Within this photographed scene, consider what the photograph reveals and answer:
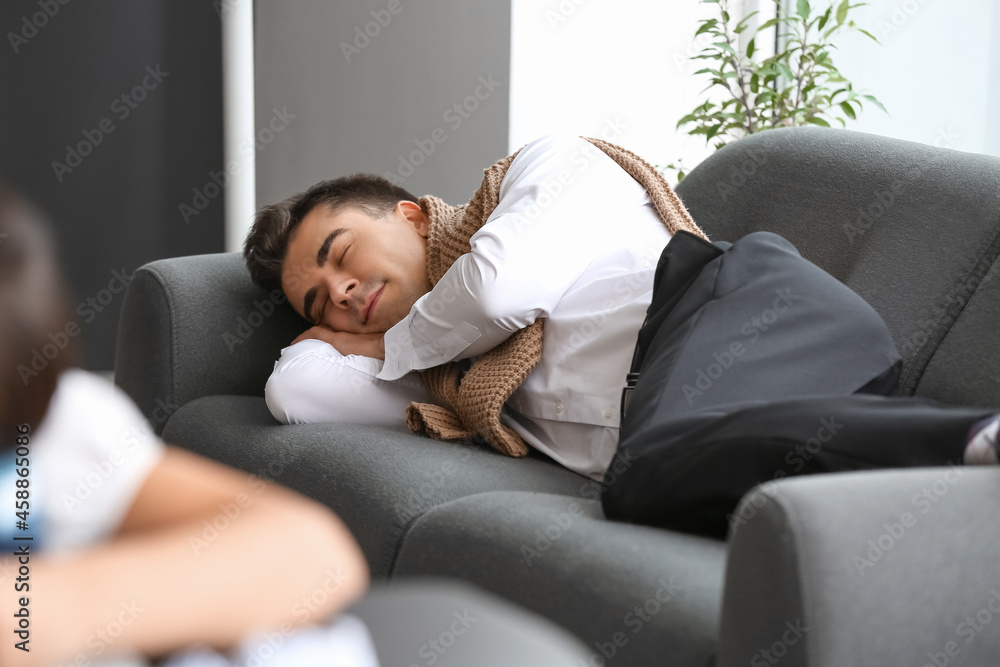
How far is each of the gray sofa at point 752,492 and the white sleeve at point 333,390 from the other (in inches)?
2.7

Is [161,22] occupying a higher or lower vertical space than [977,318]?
higher

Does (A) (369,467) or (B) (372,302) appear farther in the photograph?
(B) (372,302)

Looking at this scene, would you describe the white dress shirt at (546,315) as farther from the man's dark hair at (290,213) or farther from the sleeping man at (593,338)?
the man's dark hair at (290,213)

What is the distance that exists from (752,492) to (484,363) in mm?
852

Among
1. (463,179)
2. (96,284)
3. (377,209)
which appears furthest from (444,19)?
(96,284)

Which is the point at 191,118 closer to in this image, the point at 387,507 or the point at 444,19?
the point at 444,19

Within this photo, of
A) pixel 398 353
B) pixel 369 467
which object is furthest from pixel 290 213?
pixel 369 467

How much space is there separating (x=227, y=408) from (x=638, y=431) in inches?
37.2

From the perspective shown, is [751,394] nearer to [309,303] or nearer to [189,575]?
[189,575]

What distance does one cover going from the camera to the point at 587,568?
1000mm

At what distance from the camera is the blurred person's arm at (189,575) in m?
0.37

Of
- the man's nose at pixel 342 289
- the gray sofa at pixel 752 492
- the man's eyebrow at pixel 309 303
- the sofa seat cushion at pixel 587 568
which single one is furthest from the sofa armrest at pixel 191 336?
the sofa seat cushion at pixel 587 568

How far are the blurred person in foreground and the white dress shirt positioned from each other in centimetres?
100

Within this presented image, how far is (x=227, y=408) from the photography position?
1.80 metres
